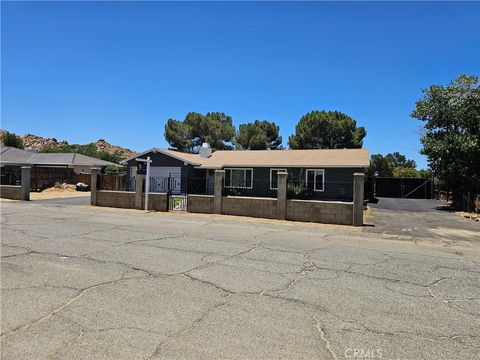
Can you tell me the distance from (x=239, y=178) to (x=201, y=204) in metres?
10.7

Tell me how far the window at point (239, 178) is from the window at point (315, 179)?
4247 millimetres

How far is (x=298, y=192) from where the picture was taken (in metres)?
25.6

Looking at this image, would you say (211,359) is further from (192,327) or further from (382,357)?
(382,357)

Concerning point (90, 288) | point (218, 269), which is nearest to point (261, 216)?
point (218, 269)

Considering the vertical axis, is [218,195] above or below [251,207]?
above

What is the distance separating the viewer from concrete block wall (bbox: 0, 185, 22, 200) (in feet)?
86.0

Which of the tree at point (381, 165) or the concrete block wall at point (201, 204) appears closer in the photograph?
the concrete block wall at point (201, 204)

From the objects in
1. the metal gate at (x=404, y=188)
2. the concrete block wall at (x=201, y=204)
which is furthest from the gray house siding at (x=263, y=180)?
the metal gate at (x=404, y=188)

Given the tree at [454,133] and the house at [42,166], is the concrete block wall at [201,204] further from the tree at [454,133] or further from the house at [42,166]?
the house at [42,166]

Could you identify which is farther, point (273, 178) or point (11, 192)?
point (273, 178)

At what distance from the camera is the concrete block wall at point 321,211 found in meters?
16.0

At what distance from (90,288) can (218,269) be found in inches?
91.5

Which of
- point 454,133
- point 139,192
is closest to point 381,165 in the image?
point 454,133

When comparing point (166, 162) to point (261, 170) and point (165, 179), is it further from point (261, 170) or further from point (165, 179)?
point (261, 170)
